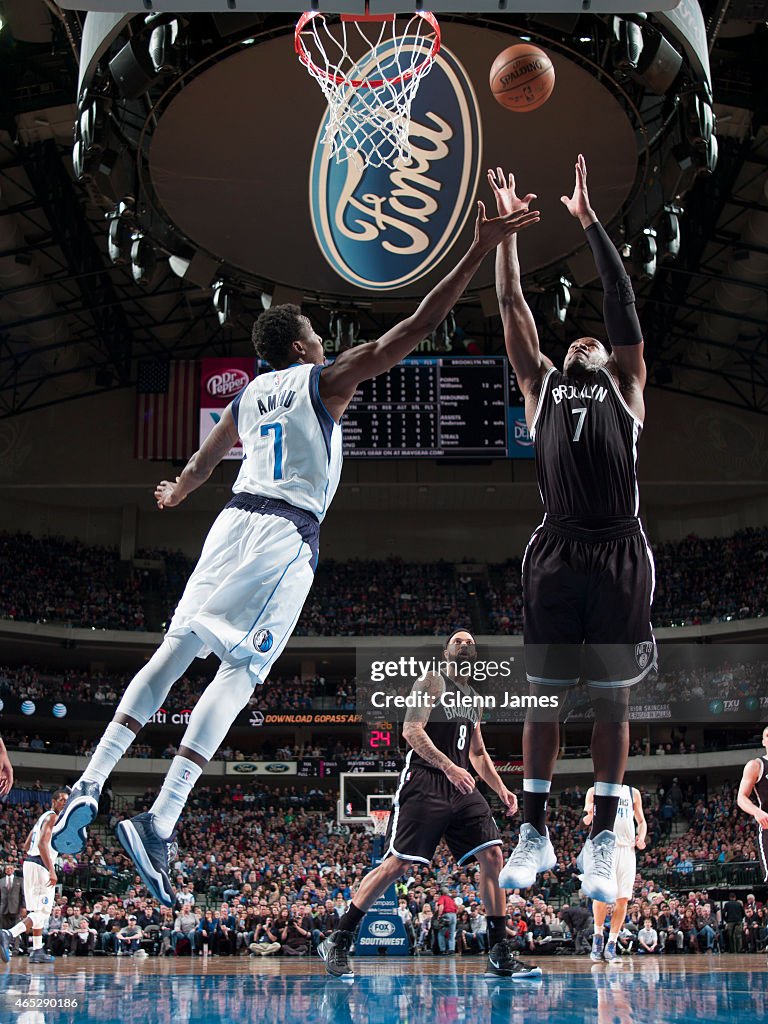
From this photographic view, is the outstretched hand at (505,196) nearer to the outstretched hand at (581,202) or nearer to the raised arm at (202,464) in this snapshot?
the outstretched hand at (581,202)

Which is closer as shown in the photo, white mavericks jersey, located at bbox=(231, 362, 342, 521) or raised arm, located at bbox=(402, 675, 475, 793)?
white mavericks jersey, located at bbox=(231, 362, 342, 521)

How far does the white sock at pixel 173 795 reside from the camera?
14.1 feet

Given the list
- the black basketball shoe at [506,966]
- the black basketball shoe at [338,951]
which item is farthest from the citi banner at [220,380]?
the black basketball shoe at [338,951]

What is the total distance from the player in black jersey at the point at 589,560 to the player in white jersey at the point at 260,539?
72cm

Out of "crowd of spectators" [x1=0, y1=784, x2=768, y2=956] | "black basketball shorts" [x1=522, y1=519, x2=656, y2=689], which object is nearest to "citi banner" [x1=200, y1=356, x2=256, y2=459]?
"crowd of spectators" [x1=0, y1=784, x2=768, y2=956]

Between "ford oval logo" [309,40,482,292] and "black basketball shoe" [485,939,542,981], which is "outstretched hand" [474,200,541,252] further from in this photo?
"ford oval logo" [309,40,482,292]

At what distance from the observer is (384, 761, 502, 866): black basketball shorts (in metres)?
7.43

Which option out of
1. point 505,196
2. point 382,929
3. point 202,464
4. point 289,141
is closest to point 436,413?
point 289,141

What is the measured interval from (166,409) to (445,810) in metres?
Answer: 21.5

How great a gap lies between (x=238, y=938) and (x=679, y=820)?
52.8 feet

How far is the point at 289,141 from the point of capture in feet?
44.4

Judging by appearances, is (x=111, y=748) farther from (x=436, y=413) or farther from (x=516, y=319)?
(x=436, y=413)

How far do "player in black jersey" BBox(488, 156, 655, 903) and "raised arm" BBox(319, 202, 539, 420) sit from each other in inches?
12.9

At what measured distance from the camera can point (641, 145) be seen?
1384cm
